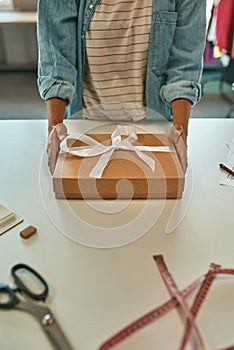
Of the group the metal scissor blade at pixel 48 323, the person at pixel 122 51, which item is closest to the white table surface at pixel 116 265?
the metal scissor blade at pixel 48 323

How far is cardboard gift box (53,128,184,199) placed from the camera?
23.8 inches

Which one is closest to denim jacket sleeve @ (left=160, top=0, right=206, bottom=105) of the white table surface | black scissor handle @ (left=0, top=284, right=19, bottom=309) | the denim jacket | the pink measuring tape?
the denim jacket

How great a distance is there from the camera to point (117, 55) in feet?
2.61

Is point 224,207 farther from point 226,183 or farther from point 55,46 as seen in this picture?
point 55,46

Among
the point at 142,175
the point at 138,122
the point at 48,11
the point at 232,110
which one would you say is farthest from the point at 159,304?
the point at 232,110

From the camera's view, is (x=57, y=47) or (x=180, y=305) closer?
(x=180, y=305)

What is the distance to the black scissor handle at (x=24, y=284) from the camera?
0.47 metres

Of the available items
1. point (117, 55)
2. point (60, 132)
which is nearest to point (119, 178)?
point (60, 132)

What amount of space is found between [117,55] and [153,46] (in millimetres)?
80

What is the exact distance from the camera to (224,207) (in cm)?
62

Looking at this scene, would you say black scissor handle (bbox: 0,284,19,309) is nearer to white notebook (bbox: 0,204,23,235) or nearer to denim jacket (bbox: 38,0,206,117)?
white notebook (bbox: 0,204,23,235)

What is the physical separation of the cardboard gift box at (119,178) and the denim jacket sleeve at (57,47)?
0.18 meters

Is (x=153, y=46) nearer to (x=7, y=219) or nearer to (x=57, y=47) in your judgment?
(x=57, y=47)

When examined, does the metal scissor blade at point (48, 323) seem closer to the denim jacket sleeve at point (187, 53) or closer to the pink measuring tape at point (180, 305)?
the pink measuring tape at point (180, 305)
